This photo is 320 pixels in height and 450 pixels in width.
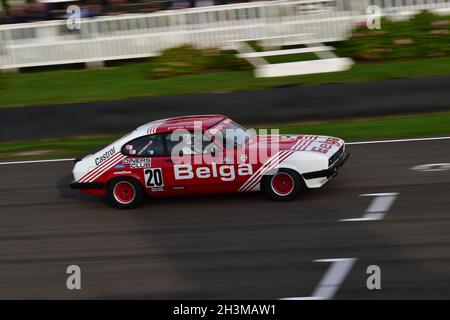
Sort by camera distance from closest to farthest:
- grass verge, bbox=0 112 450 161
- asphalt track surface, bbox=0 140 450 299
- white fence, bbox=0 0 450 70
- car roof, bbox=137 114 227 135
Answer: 1. asphalt track surface, bbox=0 140 450 299
2. car roof, bbox=137 114 227 135
3. grass verge, bbox=0 112 450 161
4. white fence, bbox=0 0 450 70

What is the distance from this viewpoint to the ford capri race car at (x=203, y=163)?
33.6 feet

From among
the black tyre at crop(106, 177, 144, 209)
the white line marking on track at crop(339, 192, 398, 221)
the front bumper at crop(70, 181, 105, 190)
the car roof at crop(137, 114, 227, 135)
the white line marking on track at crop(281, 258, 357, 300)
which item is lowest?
the white line marking on track at crop(281, 258, 357, 300)

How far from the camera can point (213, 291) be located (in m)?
7.78

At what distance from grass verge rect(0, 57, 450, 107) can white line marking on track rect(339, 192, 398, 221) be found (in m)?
5.80

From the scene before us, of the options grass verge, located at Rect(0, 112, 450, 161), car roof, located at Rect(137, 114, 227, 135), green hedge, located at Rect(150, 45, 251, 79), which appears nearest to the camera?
car roof, located at Rect(137, 114, 227, 135)

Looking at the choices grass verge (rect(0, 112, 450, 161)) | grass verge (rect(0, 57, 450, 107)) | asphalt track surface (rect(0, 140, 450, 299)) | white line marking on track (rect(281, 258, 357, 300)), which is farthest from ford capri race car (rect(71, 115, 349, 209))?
grass verge (rect(0, 57, 450, 107))

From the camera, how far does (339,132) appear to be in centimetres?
1428

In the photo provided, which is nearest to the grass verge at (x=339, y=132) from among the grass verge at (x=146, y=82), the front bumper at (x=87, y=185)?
the grass verge at (x=146, y=82)

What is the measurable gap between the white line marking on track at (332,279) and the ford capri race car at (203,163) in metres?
2.16

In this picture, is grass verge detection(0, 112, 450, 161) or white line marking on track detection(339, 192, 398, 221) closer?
white line marking on track detection(339, 192, 398, 221)

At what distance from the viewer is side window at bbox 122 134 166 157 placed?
1073cm

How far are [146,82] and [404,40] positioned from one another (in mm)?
6224

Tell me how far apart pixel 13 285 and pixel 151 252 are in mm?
1622

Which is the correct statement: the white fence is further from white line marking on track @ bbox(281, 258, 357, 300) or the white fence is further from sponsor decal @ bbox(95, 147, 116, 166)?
white line marking on track @ bbox(281, 258, 357, 300)
